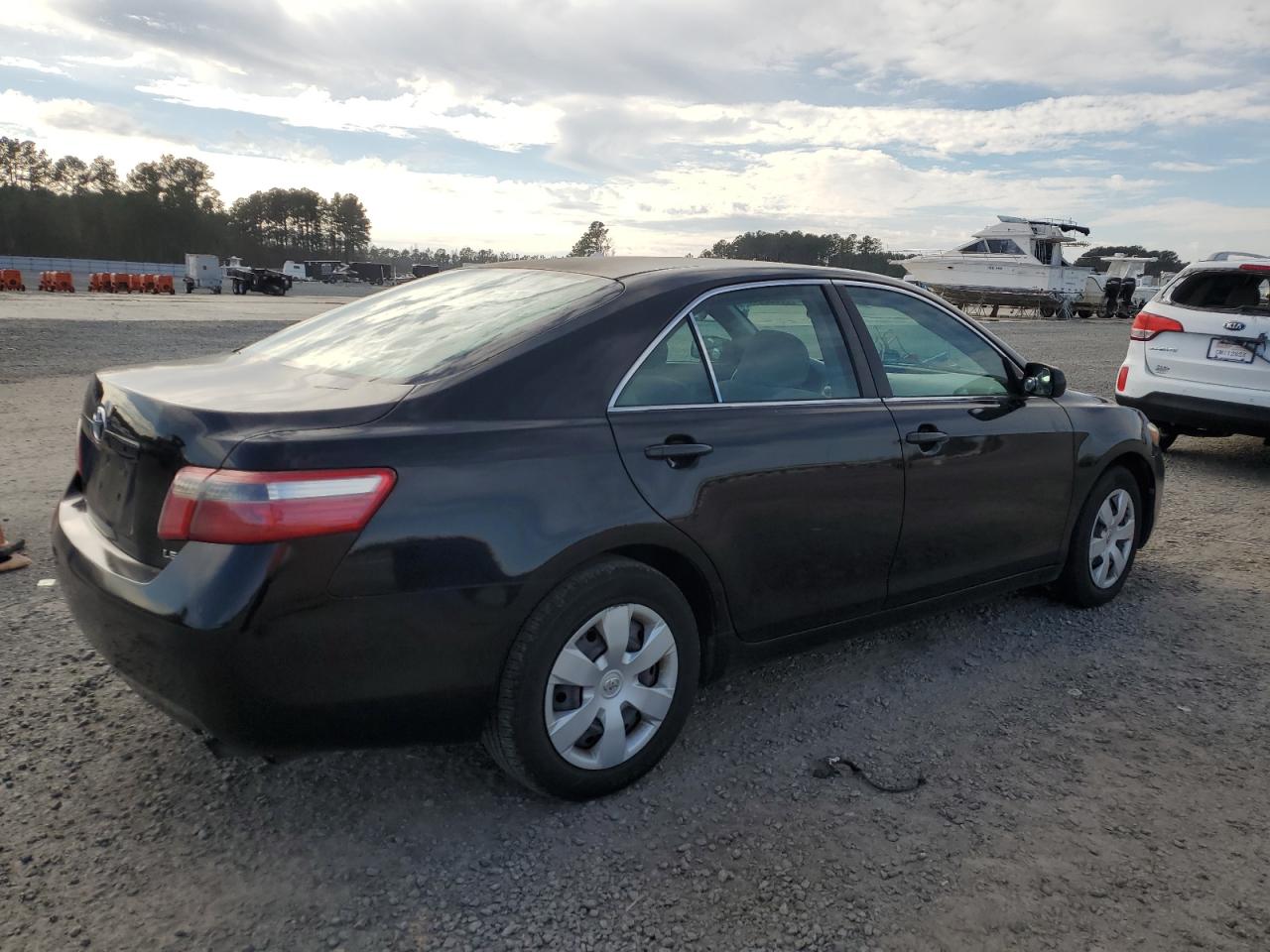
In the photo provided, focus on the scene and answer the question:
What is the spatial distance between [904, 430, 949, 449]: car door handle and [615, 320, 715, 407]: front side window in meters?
0.90

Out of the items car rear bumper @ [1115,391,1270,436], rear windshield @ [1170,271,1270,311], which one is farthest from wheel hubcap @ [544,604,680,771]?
rear windshield @ [1170,271,1270,311]

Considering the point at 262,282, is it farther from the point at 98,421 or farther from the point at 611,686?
the point at 611,686

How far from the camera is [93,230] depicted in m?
103

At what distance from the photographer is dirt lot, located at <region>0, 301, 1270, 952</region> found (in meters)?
2.34

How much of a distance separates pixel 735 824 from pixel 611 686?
54cm

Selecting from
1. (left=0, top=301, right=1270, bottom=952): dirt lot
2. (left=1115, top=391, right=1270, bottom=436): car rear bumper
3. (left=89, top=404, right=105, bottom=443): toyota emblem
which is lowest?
(left=0, top=301, right=1270, bottom=952): dirt lot

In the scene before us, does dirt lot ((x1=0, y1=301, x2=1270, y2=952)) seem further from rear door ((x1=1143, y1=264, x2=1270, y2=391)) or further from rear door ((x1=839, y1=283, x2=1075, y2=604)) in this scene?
rear door ((x1=1143, y1=264, x2=1270, y2=391))

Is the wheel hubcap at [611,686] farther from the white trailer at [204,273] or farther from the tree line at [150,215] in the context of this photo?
the tree line at [150,215]

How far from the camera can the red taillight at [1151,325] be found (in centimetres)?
818

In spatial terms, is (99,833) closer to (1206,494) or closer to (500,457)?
(500,457)

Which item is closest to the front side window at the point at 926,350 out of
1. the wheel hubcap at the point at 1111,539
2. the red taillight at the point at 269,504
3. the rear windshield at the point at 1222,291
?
the wheel hubcap at the point at 1111,539

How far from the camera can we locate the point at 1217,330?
7.84m

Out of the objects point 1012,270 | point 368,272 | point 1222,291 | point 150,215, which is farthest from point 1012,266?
point 150,215

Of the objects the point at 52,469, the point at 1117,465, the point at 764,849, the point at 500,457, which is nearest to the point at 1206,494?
the point at 1117,465
